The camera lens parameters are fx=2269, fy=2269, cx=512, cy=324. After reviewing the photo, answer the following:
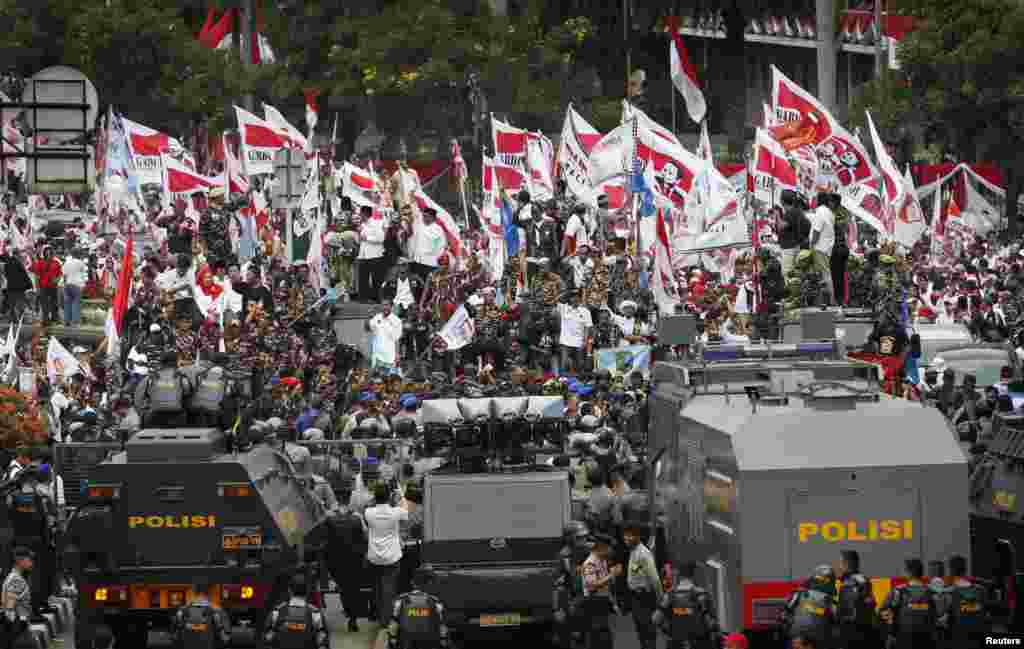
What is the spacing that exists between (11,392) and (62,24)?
37.9 m

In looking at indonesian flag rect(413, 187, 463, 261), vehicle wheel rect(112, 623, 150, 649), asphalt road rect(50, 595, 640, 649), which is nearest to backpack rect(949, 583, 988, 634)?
asphalt road rect(50, 595, 640, 649)

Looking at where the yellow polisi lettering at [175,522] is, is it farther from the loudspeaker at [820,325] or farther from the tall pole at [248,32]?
the tall pole at [248,32]

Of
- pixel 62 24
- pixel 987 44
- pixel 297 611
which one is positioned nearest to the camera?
pixel 297 611

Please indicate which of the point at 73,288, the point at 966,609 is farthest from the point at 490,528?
the point at 73,288

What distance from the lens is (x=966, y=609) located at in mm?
16953

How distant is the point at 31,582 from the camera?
21.8m

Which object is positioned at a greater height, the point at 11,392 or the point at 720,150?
the point at 720,150

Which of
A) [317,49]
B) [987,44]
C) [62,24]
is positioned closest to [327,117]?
[317,49]

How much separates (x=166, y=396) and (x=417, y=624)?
470 centimetres

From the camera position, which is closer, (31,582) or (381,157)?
(31,582)

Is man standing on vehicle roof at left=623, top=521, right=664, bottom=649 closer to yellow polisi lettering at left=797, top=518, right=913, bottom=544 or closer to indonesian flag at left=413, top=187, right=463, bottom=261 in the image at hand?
yellow polisi lettering at left=797, top=518, right=913, bottom=544

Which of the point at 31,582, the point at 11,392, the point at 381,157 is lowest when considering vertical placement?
the point at 31,582

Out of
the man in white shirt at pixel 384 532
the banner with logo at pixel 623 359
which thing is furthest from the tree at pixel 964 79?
the man in white shirt at pixel 384 532

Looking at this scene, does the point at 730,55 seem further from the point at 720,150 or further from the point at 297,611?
the point at 297,611
